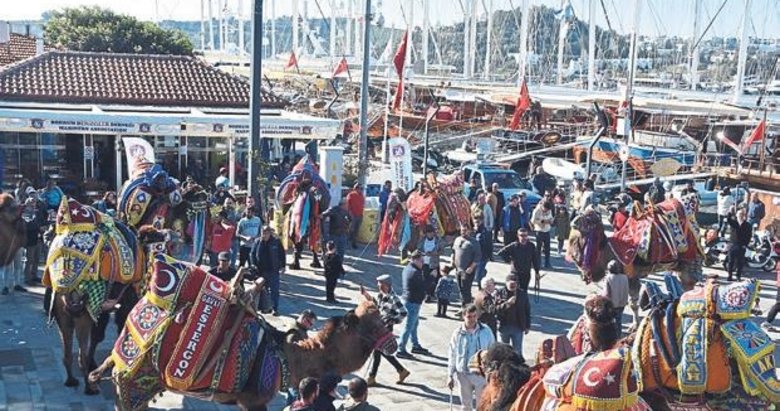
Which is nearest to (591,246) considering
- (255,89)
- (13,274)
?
(255,89)

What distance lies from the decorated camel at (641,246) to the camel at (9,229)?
24.9 ft

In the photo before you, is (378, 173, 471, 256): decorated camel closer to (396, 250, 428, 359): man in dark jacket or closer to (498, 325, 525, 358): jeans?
(396, 250, 428, 359): man in dark jacket

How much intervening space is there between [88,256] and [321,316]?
14.7ft

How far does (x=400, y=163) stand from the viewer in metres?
19.4

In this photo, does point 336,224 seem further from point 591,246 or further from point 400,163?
point 591,246

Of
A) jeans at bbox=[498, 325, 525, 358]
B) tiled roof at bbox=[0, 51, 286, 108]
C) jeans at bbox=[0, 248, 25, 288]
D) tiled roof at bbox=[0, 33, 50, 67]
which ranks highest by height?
tiled roof at bbox=[0, 33, 50, 67]

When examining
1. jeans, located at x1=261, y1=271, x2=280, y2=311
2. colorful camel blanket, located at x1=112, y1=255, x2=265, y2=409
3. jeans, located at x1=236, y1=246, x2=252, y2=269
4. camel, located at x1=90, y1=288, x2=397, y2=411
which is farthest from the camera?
jeans, located at x1=236, y1=246, x2=252, y2=269

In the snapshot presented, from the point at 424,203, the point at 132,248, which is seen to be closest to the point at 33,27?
the point at 424,203

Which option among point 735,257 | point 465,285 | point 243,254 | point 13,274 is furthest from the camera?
point 735,257

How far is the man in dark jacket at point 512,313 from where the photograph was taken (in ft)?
33.2

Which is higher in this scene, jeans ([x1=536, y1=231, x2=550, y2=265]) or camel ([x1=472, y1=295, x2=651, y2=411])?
camel ([x1=472, y1=295, x2=651, y2=411])

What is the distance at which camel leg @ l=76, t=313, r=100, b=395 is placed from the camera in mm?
9586

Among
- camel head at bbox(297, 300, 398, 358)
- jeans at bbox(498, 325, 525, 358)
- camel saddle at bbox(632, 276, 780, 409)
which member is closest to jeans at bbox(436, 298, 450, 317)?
jeans at bbox(498, 325, 525, 358)

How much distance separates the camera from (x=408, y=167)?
1947 cm
